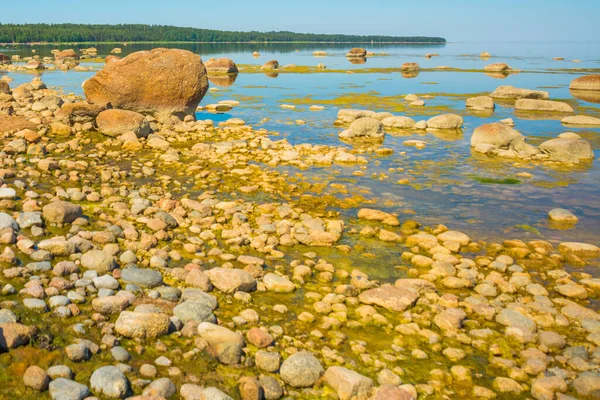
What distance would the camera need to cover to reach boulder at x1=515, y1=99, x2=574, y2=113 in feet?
86.5

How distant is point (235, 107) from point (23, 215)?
17878 mm

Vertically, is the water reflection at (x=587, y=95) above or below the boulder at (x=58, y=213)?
above

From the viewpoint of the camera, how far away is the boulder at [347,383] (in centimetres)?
433

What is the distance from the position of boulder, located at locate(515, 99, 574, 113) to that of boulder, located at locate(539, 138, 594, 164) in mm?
12880

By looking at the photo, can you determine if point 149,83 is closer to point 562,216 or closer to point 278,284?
point 278,284

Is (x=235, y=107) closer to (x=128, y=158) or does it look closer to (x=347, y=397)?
(x=128, y=158)

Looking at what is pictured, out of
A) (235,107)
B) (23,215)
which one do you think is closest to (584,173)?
(23,215)

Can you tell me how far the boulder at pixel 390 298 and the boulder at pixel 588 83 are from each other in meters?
41.0

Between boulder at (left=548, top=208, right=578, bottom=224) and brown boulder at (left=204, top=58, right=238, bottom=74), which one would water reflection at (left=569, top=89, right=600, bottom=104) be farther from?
brown boulder at (left=204, top=58, right=238, bottom=74)

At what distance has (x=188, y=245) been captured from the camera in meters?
7.44

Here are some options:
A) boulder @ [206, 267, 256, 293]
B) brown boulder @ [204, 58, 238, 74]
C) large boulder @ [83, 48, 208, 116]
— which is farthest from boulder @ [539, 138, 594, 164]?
brown boulder @ [204, 58, 238, 74]

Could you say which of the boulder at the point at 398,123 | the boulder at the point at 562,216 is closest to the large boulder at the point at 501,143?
the boulder at the point at 398,123

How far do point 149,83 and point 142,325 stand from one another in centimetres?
1510

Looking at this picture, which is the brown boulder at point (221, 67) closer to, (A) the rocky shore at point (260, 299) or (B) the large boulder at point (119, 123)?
(B) the large boulder at point (119, 123)
